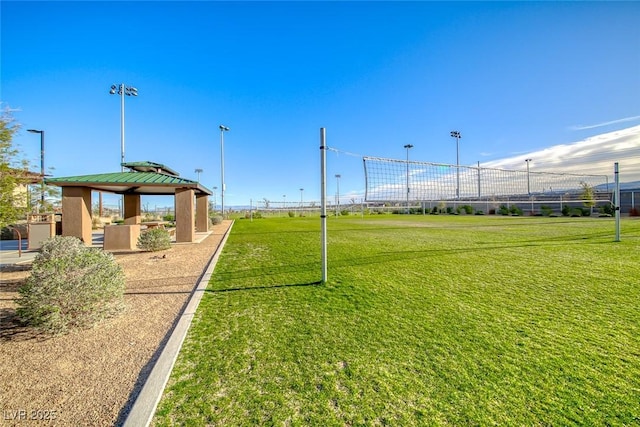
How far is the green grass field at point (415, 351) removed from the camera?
6.68 feet

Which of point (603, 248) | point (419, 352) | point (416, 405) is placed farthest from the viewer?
point (603, 248)

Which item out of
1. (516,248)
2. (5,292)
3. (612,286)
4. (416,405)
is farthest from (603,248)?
(5,292)

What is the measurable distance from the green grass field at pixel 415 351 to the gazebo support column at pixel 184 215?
6.59 metres

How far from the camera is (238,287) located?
519cm

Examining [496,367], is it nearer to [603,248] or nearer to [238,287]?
[238,287]

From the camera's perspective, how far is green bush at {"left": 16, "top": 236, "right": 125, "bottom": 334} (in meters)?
3.26

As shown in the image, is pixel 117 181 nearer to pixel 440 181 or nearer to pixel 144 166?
pixel 144 166

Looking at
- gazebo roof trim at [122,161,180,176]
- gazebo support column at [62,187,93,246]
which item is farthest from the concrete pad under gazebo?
gazebo roof trim at [122,161,180,176]

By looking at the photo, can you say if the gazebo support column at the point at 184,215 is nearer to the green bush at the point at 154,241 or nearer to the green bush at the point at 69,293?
the green bush at the point at 154,241

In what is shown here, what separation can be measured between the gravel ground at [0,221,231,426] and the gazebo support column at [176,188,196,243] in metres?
6.45

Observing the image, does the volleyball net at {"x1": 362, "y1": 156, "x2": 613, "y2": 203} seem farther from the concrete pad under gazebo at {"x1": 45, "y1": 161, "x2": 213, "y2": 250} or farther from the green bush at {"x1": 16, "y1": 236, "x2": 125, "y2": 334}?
the concrete pad under gazebo at {"x1": 45, "y1": 161, "x2": 213, "y2": 250}

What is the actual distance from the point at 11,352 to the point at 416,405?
161 inches

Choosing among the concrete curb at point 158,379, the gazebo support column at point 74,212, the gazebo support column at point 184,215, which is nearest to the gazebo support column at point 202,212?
the gazebo support column at point 184,215

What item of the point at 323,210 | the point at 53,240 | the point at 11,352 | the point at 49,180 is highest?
the point at 49,180
